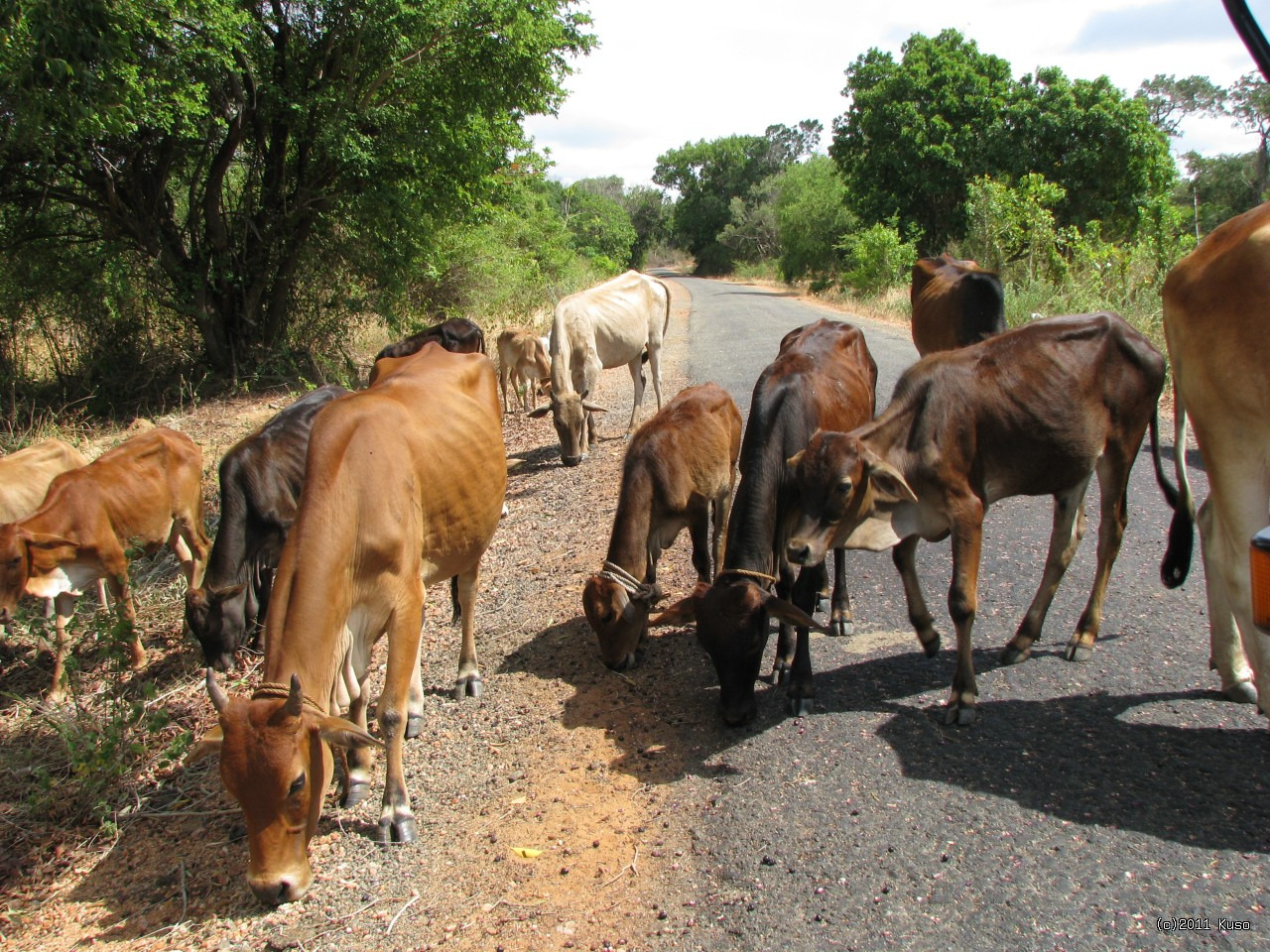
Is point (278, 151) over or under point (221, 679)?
over

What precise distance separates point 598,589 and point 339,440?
1.84 meters

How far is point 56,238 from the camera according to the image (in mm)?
15117

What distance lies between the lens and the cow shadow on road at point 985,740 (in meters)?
3.86

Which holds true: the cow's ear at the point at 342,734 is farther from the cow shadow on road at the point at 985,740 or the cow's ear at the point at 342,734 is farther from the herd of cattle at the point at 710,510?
the cow shadow on road at the point at 985,740

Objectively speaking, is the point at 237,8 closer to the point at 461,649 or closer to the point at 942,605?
the point at 461,649

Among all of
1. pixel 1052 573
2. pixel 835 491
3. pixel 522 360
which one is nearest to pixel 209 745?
pixel 835 491

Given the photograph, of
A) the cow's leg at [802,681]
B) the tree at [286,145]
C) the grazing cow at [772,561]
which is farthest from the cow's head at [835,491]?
the tree at [286,145]

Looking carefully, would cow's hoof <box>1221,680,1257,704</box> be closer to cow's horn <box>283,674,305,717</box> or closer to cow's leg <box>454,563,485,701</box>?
cow's leg <box>454,563,485,701</box>

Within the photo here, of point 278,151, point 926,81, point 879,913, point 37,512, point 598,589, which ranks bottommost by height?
point 879,913

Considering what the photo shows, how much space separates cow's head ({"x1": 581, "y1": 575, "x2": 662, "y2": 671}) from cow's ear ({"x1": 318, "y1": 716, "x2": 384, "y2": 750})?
2055 mm

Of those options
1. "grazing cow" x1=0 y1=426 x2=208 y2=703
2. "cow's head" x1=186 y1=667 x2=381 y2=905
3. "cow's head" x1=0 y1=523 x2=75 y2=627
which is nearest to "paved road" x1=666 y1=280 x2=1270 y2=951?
"cow's head" x1=186 y1=667 x2=381 y2=905

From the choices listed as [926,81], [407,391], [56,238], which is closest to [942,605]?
[407,391]

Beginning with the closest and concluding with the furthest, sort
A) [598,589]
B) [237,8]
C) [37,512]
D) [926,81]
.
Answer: [598,589] < [37,512] < [237,8] < [926,81]

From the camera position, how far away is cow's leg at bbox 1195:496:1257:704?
4.45 m
